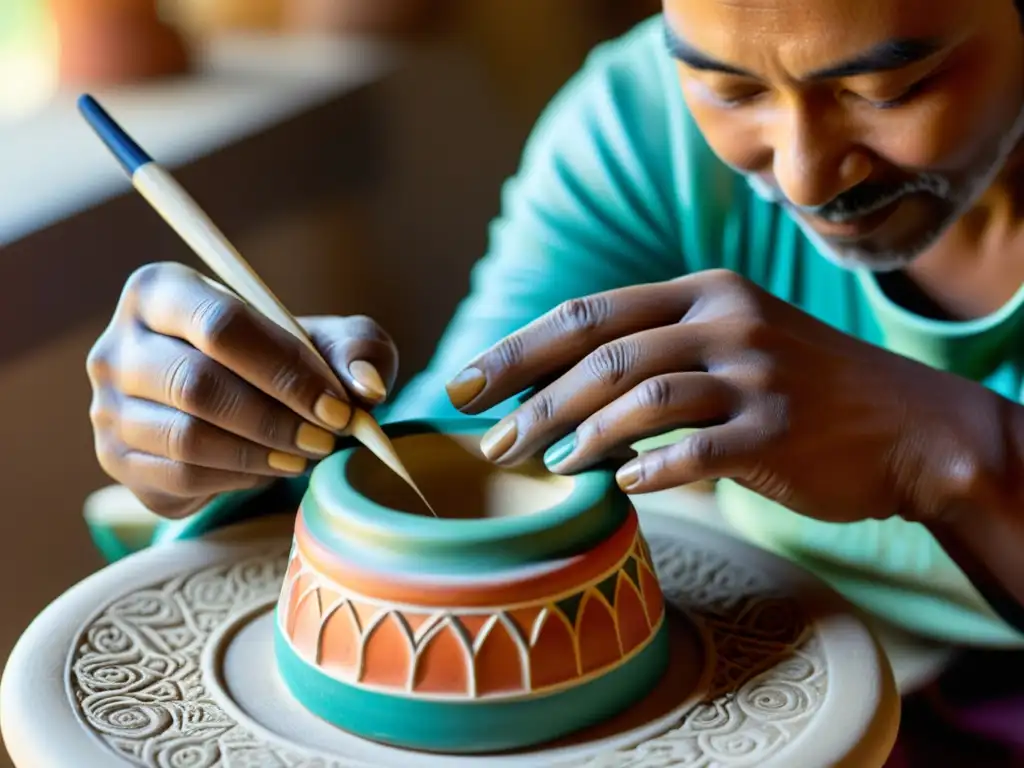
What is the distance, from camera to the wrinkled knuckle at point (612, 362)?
1.94 ft

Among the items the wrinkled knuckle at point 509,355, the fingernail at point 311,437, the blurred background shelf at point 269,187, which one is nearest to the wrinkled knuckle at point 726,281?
the wrinkled knuckle at point 509,355

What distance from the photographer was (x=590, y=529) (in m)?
0.56

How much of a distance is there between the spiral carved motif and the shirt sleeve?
12.0 inches

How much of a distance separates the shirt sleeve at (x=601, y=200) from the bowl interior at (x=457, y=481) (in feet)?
0.96

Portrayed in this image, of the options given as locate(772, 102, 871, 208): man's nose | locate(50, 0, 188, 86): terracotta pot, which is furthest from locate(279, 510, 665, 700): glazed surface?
locate(50, 0, 188, 86): terracotta pot

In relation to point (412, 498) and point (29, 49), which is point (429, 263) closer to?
point (29, 49)

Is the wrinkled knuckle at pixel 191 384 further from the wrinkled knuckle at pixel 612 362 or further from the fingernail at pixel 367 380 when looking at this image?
the wrinkled knuckle at pixel 612 362

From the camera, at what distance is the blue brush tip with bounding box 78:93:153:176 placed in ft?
2.27

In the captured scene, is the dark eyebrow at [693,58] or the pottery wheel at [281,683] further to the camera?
the dark eyebrow at [693,58]

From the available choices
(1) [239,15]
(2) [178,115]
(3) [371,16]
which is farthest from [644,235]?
(1) [239,15]

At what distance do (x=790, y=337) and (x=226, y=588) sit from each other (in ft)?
1.01

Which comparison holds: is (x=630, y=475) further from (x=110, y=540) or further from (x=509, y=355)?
(x=110, y=540)

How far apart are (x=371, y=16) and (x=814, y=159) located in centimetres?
113

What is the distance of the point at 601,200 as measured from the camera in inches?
38.4
